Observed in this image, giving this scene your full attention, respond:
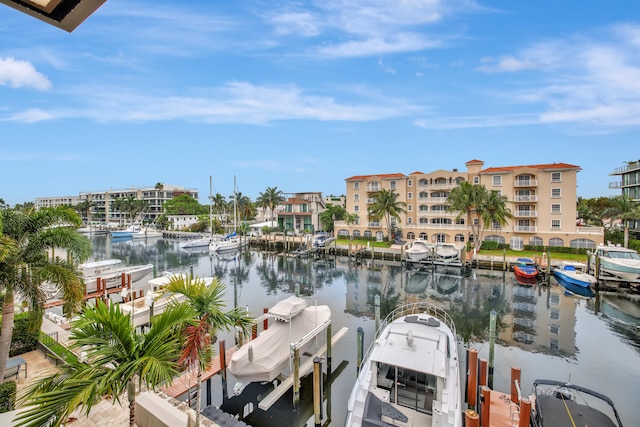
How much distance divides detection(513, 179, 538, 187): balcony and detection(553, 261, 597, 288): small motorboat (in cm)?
1543

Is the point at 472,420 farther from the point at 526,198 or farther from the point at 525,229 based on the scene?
the point at 526,198

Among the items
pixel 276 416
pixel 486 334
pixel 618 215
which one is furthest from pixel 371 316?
pixel 618 215

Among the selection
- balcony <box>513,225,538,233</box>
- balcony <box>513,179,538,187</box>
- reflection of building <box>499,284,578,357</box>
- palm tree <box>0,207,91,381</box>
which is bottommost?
reflection of building <box>499,284,578,357</box>

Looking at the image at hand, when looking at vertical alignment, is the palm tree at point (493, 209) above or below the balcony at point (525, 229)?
above

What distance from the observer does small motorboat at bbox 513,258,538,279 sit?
32.8 metres

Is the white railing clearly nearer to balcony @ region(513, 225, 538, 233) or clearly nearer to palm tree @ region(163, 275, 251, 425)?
balcony @ region(513, 225, 538, 233)

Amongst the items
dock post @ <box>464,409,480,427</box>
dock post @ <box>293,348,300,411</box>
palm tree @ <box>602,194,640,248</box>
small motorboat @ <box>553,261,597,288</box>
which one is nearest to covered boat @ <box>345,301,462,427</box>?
dock post @ <box>464,409,480,427</box>

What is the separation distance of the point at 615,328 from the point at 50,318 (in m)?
34.5

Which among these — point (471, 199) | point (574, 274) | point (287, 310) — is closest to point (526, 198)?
point (471, 199)

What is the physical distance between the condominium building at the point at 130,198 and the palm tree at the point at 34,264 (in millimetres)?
100742

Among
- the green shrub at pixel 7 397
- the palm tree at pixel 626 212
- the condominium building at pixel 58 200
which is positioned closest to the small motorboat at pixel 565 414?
the green shrub at pixel 7 397

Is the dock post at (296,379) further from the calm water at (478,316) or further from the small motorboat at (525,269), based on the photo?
the small motorboat at (525,269)

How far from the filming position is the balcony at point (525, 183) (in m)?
46.7

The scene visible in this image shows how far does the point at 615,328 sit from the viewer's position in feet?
69.9
